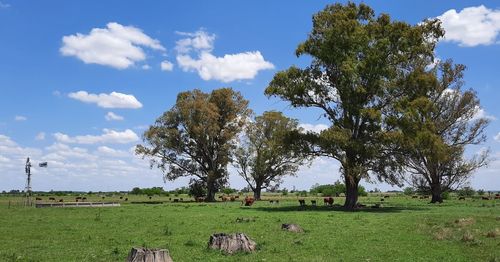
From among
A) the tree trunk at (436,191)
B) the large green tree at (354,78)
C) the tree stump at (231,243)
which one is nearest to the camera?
the tree stump at (231,243)

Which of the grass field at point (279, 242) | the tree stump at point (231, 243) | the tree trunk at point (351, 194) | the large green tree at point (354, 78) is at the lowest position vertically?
the grass field at point (279, 242)

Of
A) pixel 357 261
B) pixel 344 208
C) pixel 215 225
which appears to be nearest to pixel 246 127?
pixel 344 208

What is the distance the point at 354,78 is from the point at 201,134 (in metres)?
37.5

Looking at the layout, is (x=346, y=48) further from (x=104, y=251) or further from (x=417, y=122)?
(x=104, y=251)

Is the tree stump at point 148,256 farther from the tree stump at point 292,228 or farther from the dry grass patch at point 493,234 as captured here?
the dry grass patch at point 493,234

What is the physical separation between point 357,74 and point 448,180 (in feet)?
104

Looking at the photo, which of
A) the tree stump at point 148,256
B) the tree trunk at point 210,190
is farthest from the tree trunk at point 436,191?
the tree stump at point 148,256

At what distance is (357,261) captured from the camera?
1664 cm

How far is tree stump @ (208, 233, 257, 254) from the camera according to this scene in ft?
59.4

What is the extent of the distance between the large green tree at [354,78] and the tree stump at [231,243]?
2799 cm

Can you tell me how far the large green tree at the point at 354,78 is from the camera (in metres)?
46.9

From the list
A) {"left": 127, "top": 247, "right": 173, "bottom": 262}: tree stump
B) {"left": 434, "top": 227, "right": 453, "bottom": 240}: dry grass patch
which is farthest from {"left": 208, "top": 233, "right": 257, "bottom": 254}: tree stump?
{"left": 434, "top": 227, "right": 453, "bottom": 240}: dry grass patch

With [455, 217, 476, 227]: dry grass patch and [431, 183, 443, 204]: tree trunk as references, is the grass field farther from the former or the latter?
[431, 183, 443, 204]: tree trunk

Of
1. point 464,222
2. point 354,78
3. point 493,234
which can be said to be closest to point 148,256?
point 493,234
